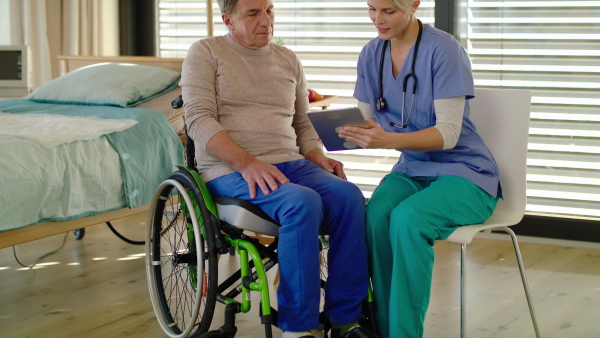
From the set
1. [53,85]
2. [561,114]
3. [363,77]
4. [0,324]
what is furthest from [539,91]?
[0,324]

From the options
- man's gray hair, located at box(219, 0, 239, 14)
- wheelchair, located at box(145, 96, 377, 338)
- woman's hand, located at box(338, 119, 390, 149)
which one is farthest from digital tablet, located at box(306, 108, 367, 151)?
man's gray hair, located at box(219, 0, 239, 14)

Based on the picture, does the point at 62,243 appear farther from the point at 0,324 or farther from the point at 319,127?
the point at 319,127

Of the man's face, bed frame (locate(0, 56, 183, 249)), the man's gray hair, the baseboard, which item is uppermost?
the man's gray hair

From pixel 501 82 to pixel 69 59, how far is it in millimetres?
2077

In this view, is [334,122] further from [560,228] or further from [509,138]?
[560,228]

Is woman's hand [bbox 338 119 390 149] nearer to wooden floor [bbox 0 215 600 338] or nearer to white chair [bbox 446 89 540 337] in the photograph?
white chair [bbox 446 89 540 337]

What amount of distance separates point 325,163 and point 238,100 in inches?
12.4

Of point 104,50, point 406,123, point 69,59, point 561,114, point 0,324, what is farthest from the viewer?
point 104,50

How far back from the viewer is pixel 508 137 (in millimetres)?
2057

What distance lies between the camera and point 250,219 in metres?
1.83

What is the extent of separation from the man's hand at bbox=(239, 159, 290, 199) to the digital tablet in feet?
0.50

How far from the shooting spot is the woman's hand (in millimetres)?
1801

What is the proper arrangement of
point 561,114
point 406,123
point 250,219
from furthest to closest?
1. point 561,114
2. point 406,123
3. point 250,219

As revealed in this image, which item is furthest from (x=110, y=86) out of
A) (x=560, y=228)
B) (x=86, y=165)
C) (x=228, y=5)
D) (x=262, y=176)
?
(x=560, y=228)
